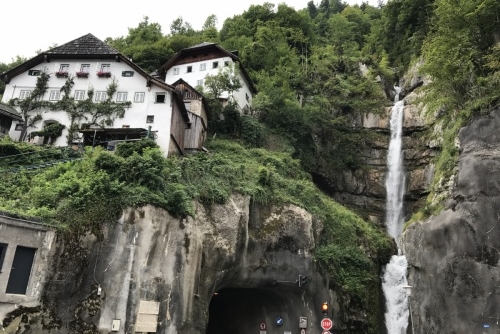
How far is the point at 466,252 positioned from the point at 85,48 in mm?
34263

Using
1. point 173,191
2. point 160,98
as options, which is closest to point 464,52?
point 173,191

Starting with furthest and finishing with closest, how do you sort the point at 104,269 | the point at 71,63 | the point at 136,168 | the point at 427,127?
the point at 427,127 < the point at 71,63 < the point at 136,168 < the point at 104,269

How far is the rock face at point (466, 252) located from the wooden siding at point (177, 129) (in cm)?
1919

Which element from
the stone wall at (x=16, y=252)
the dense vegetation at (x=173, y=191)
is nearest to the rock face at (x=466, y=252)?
the dense vegetation at (x=173, y=191)

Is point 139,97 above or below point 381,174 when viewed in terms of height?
above

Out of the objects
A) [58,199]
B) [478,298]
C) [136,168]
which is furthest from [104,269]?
[478,298]

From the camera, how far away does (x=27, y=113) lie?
3744 cm

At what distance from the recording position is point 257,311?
3203 centimetres

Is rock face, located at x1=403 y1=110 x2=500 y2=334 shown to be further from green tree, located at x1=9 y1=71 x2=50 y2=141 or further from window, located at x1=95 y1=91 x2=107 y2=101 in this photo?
green tree, located at x1=9 y1=71 x2=50 y2=141

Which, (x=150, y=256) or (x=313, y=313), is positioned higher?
(x=150, y=256)

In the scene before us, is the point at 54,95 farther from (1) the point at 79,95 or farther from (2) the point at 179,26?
(2) the point at 179,26

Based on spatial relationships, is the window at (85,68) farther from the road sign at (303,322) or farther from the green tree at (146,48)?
the road sign at (303,322)

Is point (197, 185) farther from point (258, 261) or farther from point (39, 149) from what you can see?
point (39, 149)

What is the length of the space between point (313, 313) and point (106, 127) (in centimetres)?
2154
